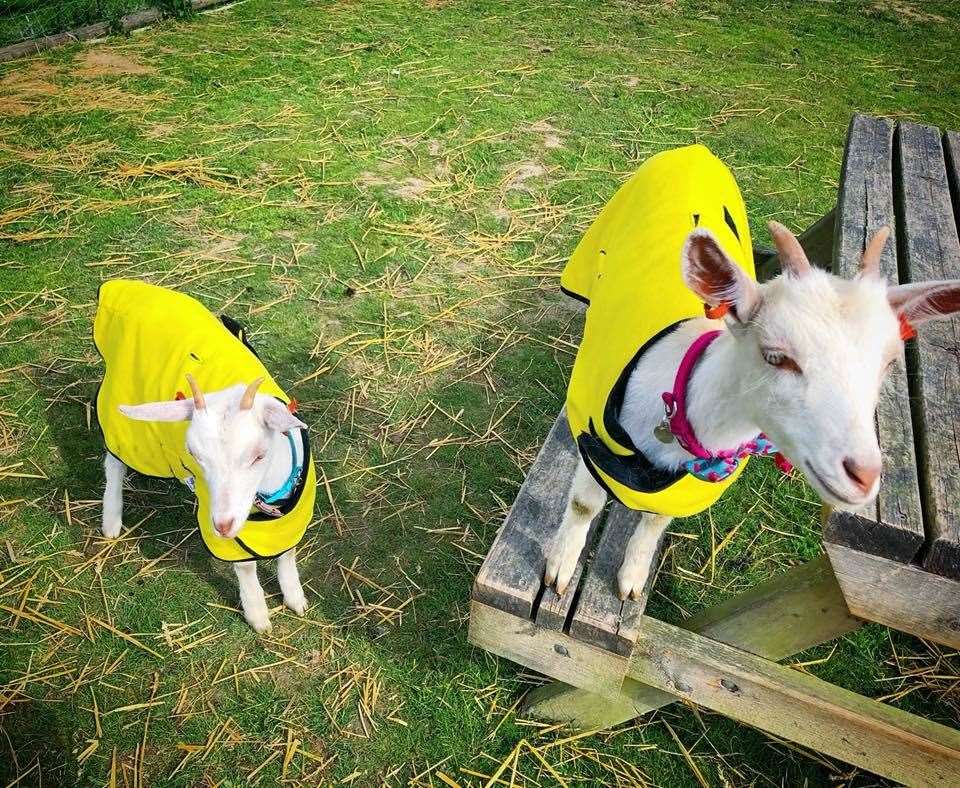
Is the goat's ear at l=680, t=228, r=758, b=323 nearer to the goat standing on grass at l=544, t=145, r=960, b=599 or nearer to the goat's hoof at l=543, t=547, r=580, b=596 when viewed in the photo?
the goat standing on grass at l=544, t=145, r=960, b=599

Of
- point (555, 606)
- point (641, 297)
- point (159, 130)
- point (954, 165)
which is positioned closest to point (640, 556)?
point (555, 606)

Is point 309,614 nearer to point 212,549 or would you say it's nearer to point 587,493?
point 212,549

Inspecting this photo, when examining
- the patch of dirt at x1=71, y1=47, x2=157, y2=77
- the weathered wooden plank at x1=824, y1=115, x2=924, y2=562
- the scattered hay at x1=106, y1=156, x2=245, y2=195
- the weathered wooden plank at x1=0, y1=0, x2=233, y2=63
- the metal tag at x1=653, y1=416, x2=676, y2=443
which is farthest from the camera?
the weathered wooden plank at x1=0, y1=0, x2=233, y2=63

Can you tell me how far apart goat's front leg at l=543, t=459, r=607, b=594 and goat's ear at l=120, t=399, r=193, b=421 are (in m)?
1.24

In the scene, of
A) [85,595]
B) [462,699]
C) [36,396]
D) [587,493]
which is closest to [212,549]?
[85,595]

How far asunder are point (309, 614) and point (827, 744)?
1.91m

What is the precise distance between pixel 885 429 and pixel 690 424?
658 mm

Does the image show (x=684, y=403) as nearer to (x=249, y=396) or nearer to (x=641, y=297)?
(x=641, y=297)

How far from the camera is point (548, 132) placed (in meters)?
5.79

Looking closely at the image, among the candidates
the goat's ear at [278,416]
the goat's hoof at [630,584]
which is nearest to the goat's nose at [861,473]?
the goat's hoof at [630,584]

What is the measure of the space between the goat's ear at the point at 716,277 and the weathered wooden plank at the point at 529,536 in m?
1.04

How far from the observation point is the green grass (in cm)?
261

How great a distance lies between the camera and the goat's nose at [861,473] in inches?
54.2

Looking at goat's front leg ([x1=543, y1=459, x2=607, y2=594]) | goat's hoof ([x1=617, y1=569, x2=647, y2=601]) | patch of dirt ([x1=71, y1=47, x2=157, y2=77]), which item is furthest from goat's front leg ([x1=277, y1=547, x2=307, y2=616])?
patch of dirt ([x1=71, y1=47, x2=157, y2=77])
